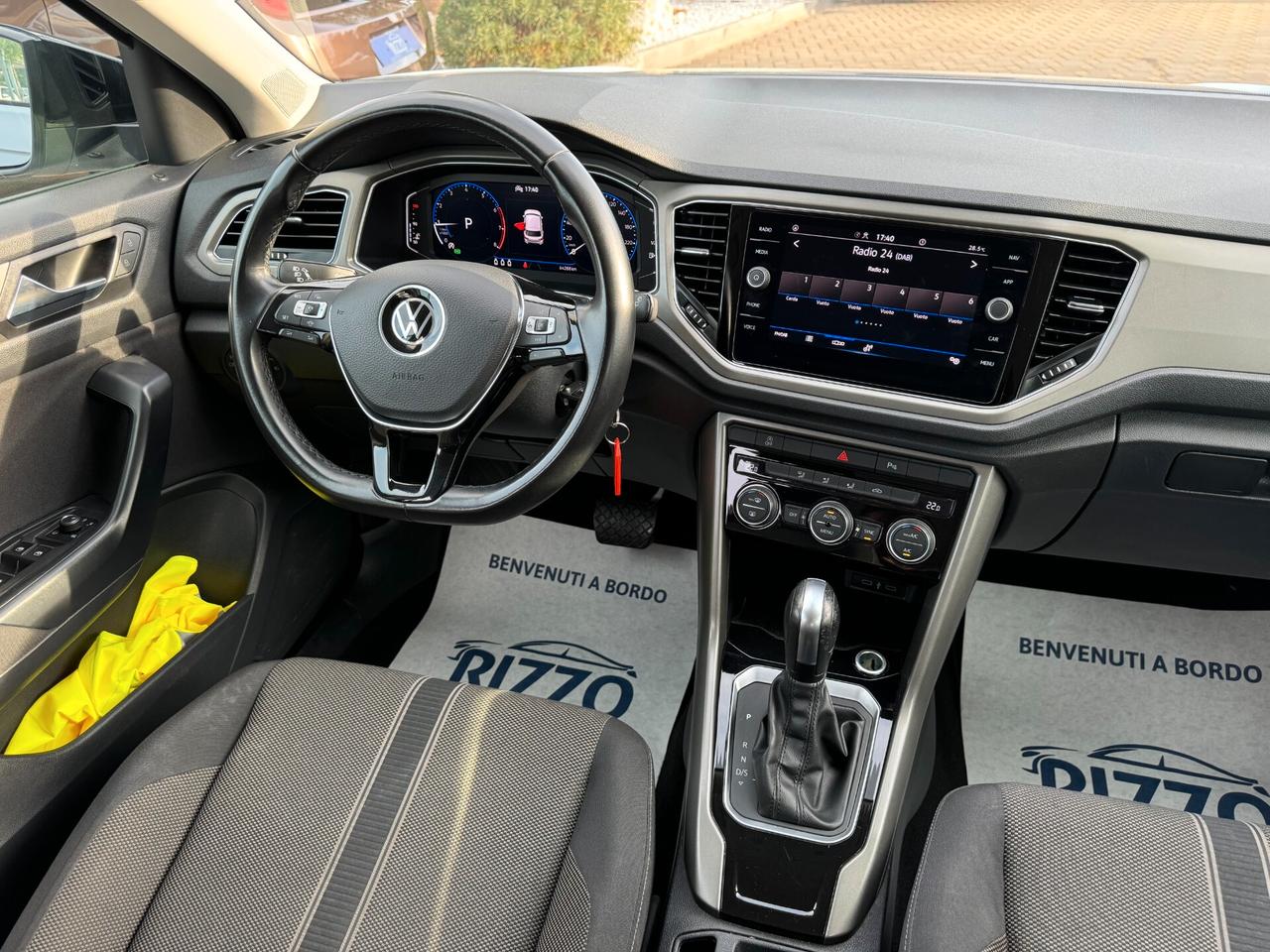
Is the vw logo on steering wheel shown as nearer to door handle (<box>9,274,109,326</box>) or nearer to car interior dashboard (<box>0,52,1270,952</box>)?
car interior dashboard (<box>0,52,1270,952</box>)

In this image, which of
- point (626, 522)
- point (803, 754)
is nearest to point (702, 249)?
point (803, 754)

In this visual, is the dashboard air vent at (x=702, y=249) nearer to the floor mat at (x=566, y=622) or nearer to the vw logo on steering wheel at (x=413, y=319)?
the vw logo on steering wheel at (x=413, y=319)

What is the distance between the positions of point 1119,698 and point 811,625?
1.07 metres

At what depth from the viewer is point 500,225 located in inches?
64.1

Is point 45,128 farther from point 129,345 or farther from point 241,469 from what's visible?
point 241,469

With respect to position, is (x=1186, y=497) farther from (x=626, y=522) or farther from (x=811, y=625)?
(x=626, y=522)

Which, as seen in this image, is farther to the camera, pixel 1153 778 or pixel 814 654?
pixel 1153 778

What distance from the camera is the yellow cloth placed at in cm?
147

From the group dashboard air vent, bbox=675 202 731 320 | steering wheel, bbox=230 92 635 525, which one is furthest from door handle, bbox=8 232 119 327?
dashboard air vent, bbox=675 202 731 320

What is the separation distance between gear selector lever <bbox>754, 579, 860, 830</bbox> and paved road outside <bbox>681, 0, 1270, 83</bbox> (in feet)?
3.03

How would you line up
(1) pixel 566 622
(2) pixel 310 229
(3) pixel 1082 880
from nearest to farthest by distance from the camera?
(3) pixel 1082 880
(2) pixel 310 229
(1) pixel 566 622

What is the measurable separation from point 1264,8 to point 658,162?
931mm

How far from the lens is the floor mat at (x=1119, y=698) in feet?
6.01

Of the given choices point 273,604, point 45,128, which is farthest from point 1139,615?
point 45,128
